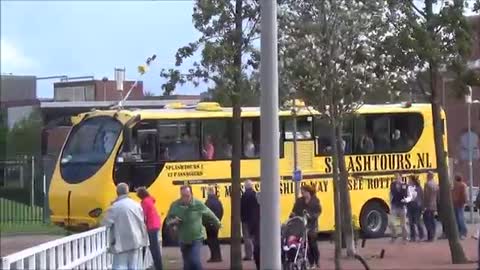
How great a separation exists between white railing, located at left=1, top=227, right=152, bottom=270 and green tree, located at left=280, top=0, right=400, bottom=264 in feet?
15.0

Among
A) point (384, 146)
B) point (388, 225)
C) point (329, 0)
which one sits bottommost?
point (388, 225)

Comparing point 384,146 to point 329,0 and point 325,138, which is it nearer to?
point 325,138

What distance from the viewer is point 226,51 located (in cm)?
1967

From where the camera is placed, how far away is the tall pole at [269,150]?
42.0ft

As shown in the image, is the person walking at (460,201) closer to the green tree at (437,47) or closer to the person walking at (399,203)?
the person walking at (399,203)

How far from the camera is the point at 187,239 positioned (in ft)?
55.2

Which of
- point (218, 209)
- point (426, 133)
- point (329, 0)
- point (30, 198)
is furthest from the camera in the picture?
point (30, 198)

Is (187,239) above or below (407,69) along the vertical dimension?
below

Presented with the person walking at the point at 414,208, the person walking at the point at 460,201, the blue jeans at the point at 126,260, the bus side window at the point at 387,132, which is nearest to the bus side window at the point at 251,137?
the bus side window at the point at 387,132

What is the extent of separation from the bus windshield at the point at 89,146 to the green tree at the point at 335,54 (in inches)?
273

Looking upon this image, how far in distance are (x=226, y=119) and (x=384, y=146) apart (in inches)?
185

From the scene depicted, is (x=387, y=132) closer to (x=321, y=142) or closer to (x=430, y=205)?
(x=321, y=142)

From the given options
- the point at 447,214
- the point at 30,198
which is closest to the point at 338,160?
the point at 447,214

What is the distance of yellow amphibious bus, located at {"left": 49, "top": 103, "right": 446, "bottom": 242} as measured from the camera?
26.1 m
